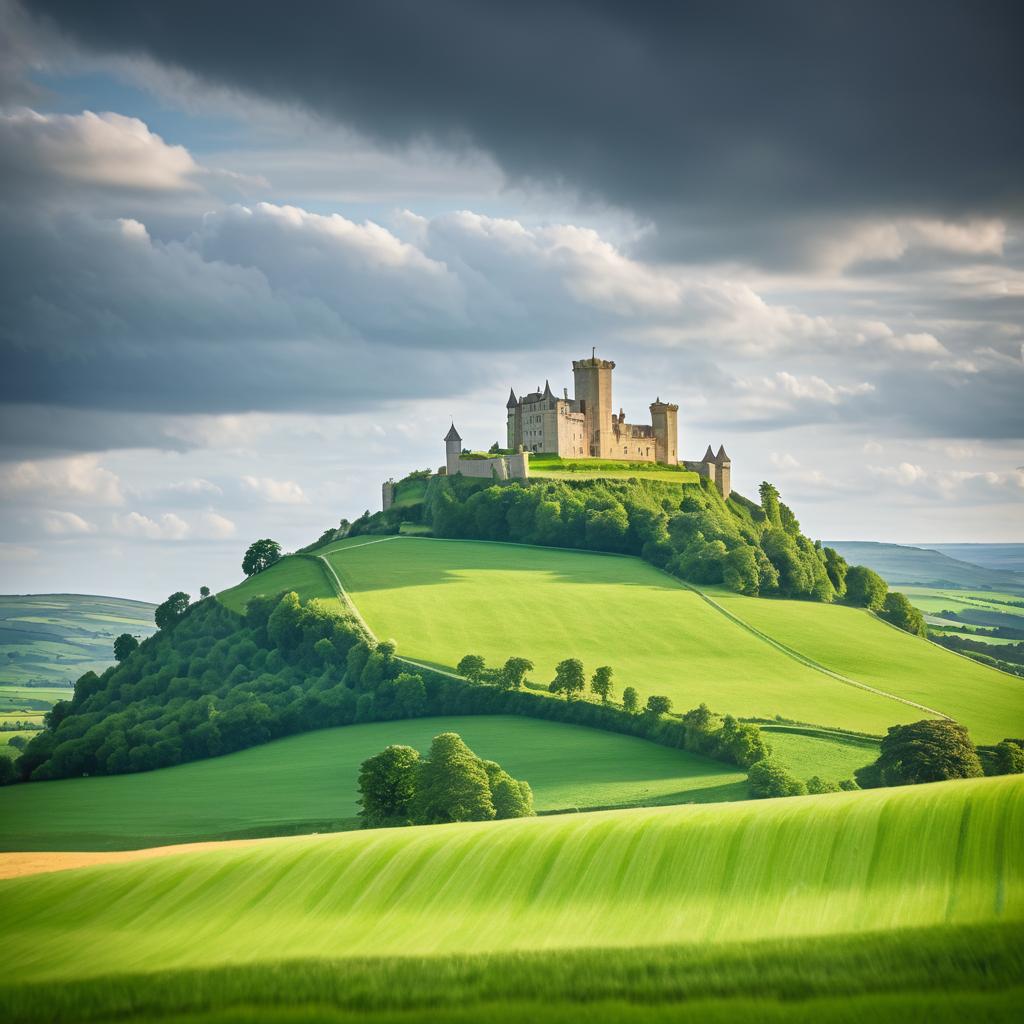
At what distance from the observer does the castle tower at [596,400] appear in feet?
477

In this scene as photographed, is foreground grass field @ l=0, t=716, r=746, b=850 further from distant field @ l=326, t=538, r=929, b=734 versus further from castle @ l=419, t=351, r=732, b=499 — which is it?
castle @ l=419, t=351, r=732, b=499

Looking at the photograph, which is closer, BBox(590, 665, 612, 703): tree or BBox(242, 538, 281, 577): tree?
BBox(590, 665, 612, 703): tree

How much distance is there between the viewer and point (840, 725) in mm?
78750

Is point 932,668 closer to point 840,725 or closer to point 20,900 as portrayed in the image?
point 840,725

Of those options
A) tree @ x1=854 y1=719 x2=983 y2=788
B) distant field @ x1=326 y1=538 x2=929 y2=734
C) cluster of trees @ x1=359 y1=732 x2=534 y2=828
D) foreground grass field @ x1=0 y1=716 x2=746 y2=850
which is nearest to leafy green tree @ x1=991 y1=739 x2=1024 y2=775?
tree @ x1=854 y1=719 x2=983 y2=788

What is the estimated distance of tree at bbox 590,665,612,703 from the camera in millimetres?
83812

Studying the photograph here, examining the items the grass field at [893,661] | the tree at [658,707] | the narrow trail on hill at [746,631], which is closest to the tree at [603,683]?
the tree at [658,707]

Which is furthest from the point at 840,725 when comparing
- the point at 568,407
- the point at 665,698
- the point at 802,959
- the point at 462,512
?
the point at 568,407

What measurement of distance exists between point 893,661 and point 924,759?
37.1 metres

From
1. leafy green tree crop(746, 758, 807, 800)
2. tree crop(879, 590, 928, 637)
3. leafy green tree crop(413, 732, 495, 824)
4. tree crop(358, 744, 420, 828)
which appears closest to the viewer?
leafy green tree crop(413, 732, 495, 824)

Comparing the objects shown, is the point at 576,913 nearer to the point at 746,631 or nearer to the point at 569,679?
the point at 569,679

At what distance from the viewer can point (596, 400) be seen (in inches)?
5748

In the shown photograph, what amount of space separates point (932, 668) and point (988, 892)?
7292 centimetres

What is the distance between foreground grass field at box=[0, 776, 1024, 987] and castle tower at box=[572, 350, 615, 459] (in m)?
108
